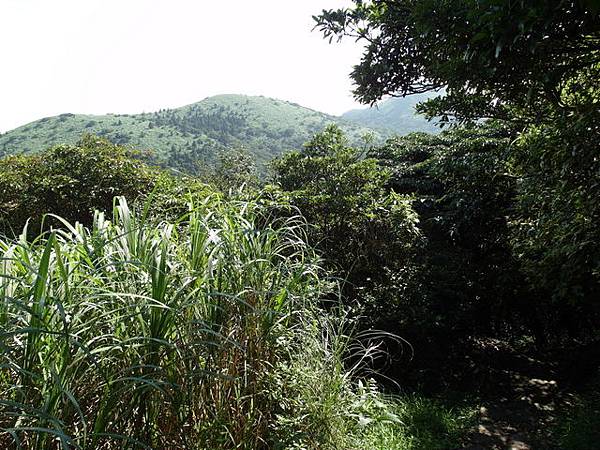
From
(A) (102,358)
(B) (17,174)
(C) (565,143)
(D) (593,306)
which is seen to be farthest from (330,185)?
(B) (17,174)

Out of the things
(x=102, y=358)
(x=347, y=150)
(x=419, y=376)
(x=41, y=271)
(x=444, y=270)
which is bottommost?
(x=419, y=376)

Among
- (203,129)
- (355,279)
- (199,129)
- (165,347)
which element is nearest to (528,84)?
(165,347)

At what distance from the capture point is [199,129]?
8094 centimetres

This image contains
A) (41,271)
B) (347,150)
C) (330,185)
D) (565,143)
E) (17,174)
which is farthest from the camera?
(17,174)

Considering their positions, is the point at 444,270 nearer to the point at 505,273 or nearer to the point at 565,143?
the point at 505,273

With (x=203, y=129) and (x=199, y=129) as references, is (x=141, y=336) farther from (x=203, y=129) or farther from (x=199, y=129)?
(x=199, y=129)

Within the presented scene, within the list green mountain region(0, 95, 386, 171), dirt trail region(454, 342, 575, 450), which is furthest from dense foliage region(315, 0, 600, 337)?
green mountain region(0, 95, 386, 171)

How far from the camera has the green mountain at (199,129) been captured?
6231cm

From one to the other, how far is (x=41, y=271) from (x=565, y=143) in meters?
2.99

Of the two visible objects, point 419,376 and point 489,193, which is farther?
point 489,193

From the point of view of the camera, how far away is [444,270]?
17.6ft

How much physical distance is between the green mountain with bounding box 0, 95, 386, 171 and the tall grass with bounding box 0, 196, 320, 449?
52.3 meters

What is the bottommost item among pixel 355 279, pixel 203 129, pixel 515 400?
pixel 515 400

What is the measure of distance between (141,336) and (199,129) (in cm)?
8335
